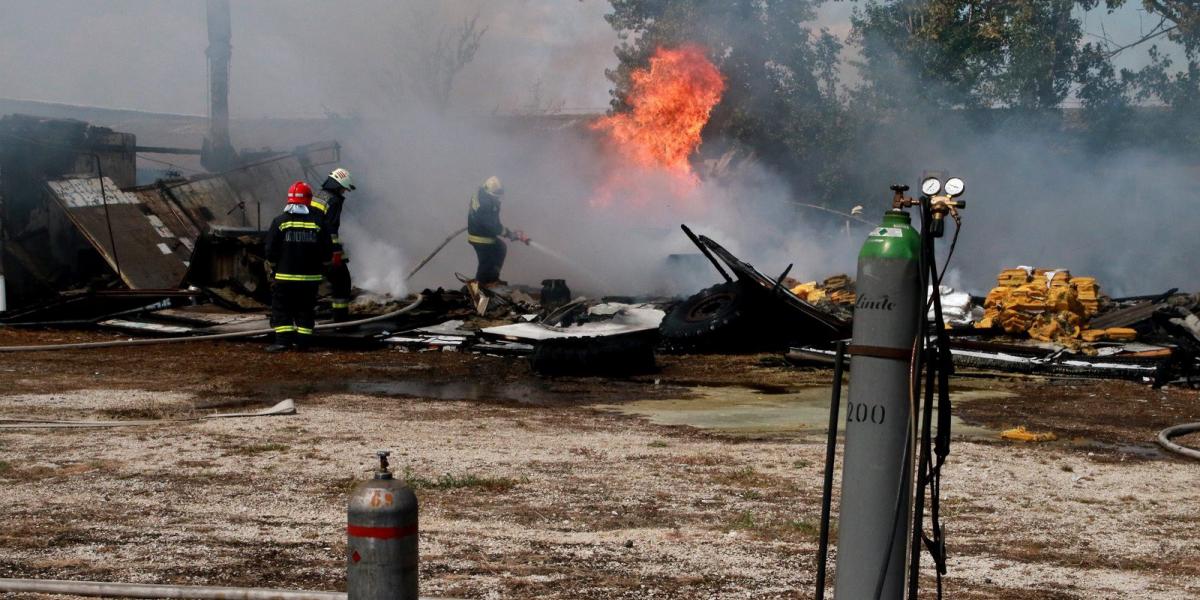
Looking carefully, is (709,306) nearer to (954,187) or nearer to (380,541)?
(954,187)

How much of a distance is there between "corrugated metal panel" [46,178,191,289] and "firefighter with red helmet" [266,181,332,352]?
508 cm

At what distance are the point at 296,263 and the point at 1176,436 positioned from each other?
28.4 ft

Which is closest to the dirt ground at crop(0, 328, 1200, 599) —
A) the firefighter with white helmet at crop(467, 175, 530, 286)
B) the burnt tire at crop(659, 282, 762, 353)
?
the burnt tire at crop(659, 282, 762, 353)

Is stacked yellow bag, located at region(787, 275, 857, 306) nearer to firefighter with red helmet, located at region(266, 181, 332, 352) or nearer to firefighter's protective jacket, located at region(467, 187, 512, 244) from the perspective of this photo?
firefighter's protective jacket, located at region(467, 187, 512, 244)

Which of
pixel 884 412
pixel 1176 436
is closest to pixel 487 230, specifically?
pixel 1176 436

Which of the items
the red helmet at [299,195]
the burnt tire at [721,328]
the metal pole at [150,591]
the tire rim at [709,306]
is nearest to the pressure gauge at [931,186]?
the metal pole at [150,591]

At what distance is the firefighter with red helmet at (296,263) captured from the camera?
41.2 feet

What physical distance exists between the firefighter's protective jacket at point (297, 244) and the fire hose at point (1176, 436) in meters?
8.49

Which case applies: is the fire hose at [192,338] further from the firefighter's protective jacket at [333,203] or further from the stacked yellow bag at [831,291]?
the stacked yellow bag at [831,291]

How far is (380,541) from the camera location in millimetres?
3078

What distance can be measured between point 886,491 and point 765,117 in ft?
84.5

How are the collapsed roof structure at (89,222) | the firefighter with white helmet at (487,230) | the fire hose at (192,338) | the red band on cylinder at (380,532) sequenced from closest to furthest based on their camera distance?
the red band on cylinder at (380,532), the fire hose at (192,338), the firefighter with white helmet at (487,230), the collapsed roof structure at (89,222)

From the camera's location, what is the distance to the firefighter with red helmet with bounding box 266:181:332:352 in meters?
12.6

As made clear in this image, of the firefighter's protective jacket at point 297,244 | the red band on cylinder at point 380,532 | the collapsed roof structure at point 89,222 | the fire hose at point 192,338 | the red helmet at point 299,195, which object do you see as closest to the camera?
the red band on cylinder at point 380,532
